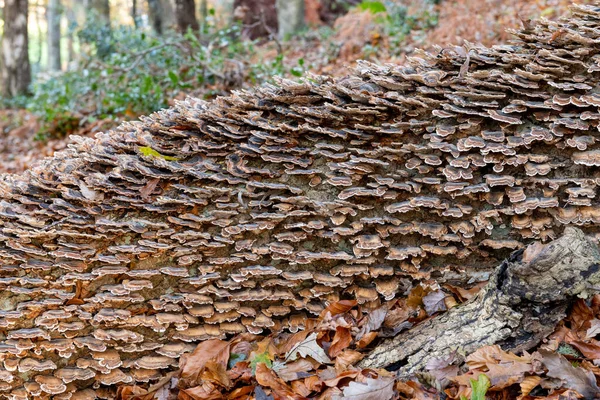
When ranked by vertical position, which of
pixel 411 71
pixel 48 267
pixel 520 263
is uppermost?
pixel 411 71

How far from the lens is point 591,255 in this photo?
2.92 m

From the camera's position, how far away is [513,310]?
10.3 ft

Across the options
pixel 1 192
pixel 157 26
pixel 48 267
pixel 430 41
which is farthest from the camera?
pixel 157 26

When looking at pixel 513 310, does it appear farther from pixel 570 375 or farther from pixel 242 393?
pixel 242 393

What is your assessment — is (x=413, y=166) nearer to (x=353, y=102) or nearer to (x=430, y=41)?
(x=353, y=102)

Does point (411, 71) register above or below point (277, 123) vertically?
above

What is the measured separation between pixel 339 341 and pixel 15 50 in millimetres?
17668

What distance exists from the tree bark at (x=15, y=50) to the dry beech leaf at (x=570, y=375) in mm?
18475

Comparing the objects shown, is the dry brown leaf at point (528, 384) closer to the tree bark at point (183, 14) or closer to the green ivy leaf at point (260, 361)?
the green ivy leaf at point (260, 361)

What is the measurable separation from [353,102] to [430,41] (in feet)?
23.7

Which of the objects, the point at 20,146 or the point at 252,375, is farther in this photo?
the point at 20,146

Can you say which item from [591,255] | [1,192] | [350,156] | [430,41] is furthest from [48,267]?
[430,41]

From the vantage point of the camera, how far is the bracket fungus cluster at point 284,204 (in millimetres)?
3512

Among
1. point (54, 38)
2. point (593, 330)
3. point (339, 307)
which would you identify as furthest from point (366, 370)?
point (54, 38)
